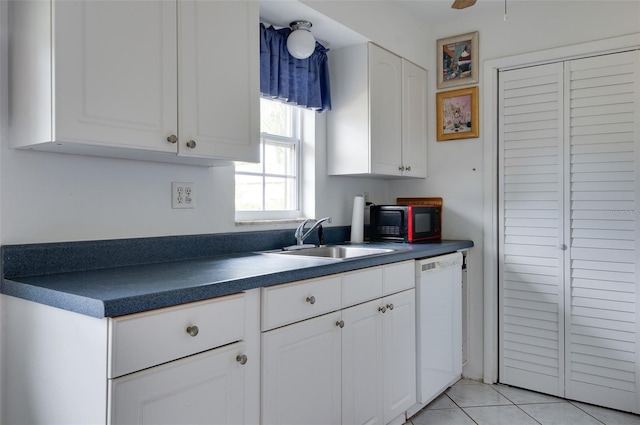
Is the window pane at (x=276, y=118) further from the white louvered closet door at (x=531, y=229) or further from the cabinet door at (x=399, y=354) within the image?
the white louvered closet door at (x=531, y=229)

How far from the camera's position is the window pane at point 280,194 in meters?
2.68

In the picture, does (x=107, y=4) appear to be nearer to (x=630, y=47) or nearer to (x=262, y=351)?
(x=262, y=351)

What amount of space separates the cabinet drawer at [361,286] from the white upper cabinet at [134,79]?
68 centimetres

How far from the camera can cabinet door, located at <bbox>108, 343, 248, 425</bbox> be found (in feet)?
4.02

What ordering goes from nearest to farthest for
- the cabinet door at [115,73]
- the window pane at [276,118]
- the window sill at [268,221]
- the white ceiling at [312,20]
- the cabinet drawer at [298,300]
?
the cabinet door at [115,73]
the cabinet drawer at [298,300]
the white ceiling at [312,20]
the window sill at [268,221]
the window pane at [276,118]

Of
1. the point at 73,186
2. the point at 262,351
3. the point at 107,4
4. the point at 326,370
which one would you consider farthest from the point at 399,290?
the point at 107,4

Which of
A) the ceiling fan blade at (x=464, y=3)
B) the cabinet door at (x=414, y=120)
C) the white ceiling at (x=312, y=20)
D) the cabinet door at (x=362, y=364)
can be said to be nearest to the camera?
the ceiling fan blade at (x=464, y=3)

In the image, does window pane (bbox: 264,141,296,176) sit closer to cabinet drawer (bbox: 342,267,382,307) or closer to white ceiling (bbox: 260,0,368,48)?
white ceiling (bbox: 260,0,368,48)

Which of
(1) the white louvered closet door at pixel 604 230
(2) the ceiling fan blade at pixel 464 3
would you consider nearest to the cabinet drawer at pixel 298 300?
(2) the ceiling fan blade at pixel 464 3

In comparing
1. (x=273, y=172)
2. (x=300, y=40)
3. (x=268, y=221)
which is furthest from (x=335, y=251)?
(x=300, y=40)

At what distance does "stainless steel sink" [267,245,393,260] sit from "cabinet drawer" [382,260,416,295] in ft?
0.37

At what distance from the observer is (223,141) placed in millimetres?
1862

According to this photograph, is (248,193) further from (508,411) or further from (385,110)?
(508,411)

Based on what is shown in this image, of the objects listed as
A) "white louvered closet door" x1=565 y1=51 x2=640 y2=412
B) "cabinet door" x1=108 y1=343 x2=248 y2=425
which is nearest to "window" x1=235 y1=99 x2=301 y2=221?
"cabinet door" x1=108 y1=343 x2=248 y2=425
